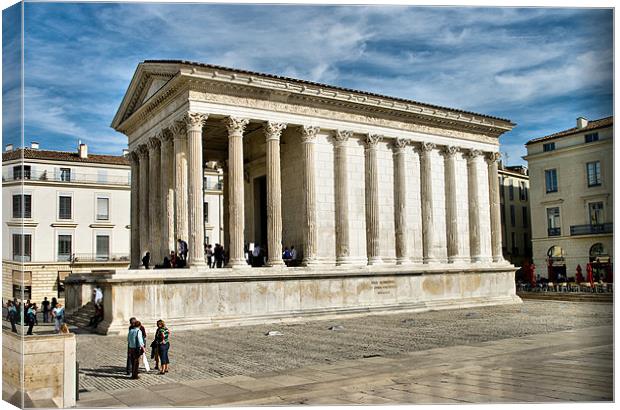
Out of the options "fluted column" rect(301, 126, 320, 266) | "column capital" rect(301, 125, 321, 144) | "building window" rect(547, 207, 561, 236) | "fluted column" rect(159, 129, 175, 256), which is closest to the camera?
"building window" rect(547, 207, 561, 236)

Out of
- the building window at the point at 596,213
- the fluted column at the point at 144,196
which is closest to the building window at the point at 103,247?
the fluted column at the point at 144,196

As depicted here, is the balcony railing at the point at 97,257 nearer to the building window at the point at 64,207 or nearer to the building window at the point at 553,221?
the building window at the point at 64,207

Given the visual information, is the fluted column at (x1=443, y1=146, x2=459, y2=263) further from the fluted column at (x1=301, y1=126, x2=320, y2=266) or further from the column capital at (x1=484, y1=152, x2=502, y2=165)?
the fluted column at (x1=301, y1=126, x2=320, y2=266)

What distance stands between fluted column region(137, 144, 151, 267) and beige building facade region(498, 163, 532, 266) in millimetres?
21222

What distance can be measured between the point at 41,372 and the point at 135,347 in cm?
343

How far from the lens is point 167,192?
29250mm

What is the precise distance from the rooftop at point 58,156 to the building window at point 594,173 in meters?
10.0

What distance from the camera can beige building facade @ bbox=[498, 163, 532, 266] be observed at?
41188 millimetres

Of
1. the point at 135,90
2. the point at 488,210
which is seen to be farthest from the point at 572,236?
the point at 135,90

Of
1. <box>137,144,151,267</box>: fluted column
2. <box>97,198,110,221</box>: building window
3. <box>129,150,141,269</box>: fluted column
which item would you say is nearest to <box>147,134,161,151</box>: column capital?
<box>137,144,151,267</box>: fluted column

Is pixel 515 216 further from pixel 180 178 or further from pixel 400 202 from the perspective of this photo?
pixel 180 178

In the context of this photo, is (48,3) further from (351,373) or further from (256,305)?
(256,305)

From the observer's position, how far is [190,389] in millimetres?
12211

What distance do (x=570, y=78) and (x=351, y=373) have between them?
7113 millimetres
